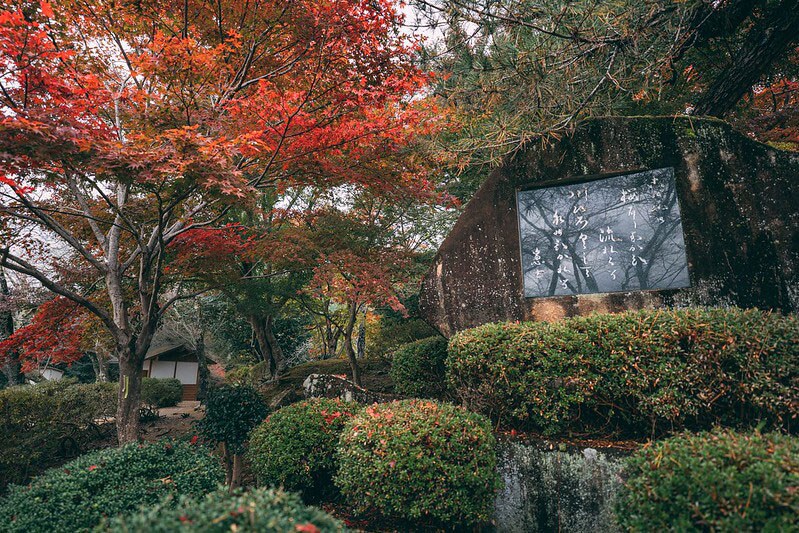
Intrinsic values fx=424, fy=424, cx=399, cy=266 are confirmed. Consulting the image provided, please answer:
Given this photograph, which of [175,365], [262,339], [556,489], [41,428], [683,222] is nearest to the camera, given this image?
[556,489]

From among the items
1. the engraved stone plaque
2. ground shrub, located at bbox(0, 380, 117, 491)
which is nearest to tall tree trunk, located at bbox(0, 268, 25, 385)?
ground shrub, located at bbox(0, 380, 117, 491)

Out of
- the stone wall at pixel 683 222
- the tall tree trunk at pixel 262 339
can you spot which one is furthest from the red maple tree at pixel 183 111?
the tall tree trunk at pixel 262 339

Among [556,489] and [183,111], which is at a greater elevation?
[183,111]

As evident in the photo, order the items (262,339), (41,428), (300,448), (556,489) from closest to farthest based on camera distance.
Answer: (556,489)
(300,448)
(41,428)
(262,339)

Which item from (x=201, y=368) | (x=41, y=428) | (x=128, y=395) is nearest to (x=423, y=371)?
(x=128, y=395)

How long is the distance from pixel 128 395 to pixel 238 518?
4.99 meters

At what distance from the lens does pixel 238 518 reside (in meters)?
1.85

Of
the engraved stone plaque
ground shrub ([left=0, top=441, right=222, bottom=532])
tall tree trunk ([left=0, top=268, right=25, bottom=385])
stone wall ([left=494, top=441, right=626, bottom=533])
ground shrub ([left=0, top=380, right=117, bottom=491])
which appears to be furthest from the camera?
tall tree trunk ([left=0, top=268, right=25, bottom=385])

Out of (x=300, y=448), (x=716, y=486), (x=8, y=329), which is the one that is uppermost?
(x=8, y=329)

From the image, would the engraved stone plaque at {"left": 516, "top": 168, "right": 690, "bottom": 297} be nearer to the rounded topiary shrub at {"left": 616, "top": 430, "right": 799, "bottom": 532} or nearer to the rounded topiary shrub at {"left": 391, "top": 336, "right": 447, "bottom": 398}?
the rounded topiary shrub at {"left": 391, "top": 336, "right": 447, "bottom": 398}

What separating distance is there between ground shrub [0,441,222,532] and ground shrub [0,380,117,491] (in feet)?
12.0

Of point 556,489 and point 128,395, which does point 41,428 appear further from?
point 556,489

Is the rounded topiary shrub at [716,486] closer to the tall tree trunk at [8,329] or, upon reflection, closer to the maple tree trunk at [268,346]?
the maple tree trunk at [268,346]

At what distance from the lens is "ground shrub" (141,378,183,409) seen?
1597 cm
